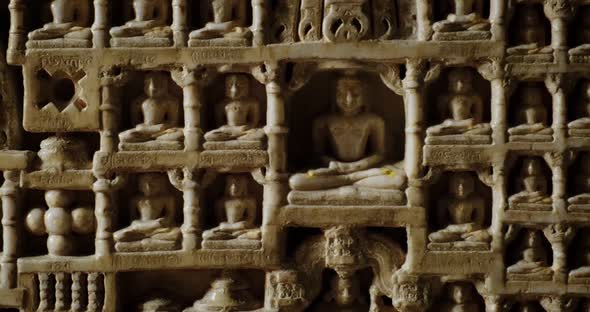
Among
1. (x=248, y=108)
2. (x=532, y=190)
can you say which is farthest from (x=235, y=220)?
(x=532, y=190)

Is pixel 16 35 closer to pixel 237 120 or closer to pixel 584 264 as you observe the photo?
pixel 237 120

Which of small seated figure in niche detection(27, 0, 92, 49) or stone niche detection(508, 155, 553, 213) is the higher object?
small seated figure in niche detection(27, 0, 92, 49)

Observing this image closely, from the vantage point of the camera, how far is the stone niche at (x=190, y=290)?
6605 mm

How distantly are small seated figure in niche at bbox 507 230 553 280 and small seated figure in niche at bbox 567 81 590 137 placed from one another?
955 mm

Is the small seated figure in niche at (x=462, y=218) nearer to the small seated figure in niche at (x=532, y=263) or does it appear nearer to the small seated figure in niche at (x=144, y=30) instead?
the small seated figure in niche at (x=532, y=263)

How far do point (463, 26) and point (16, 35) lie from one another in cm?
398

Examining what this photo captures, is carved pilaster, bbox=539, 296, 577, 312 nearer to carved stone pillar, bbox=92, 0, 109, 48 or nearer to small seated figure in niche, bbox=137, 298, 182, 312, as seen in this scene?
small seated figure in niche, bbox=137, 298, 182, 312

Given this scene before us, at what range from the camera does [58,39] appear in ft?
21.2

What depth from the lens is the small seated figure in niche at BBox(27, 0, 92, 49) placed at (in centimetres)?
646

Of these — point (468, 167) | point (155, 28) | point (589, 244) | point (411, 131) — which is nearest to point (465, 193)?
point (468, 167)

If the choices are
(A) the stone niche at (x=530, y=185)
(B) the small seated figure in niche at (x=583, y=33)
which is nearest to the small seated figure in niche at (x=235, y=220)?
(A) the stone niche at (x=530, y=185)

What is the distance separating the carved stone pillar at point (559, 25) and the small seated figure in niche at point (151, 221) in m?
3.68

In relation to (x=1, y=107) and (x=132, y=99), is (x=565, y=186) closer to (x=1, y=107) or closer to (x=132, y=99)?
(x=132, y=99)

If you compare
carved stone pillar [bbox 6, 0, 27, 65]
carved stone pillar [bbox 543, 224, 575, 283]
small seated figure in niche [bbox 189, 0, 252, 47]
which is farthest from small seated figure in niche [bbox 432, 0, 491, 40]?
carved stone pillar [bbox 6, 0, 27, 65]
